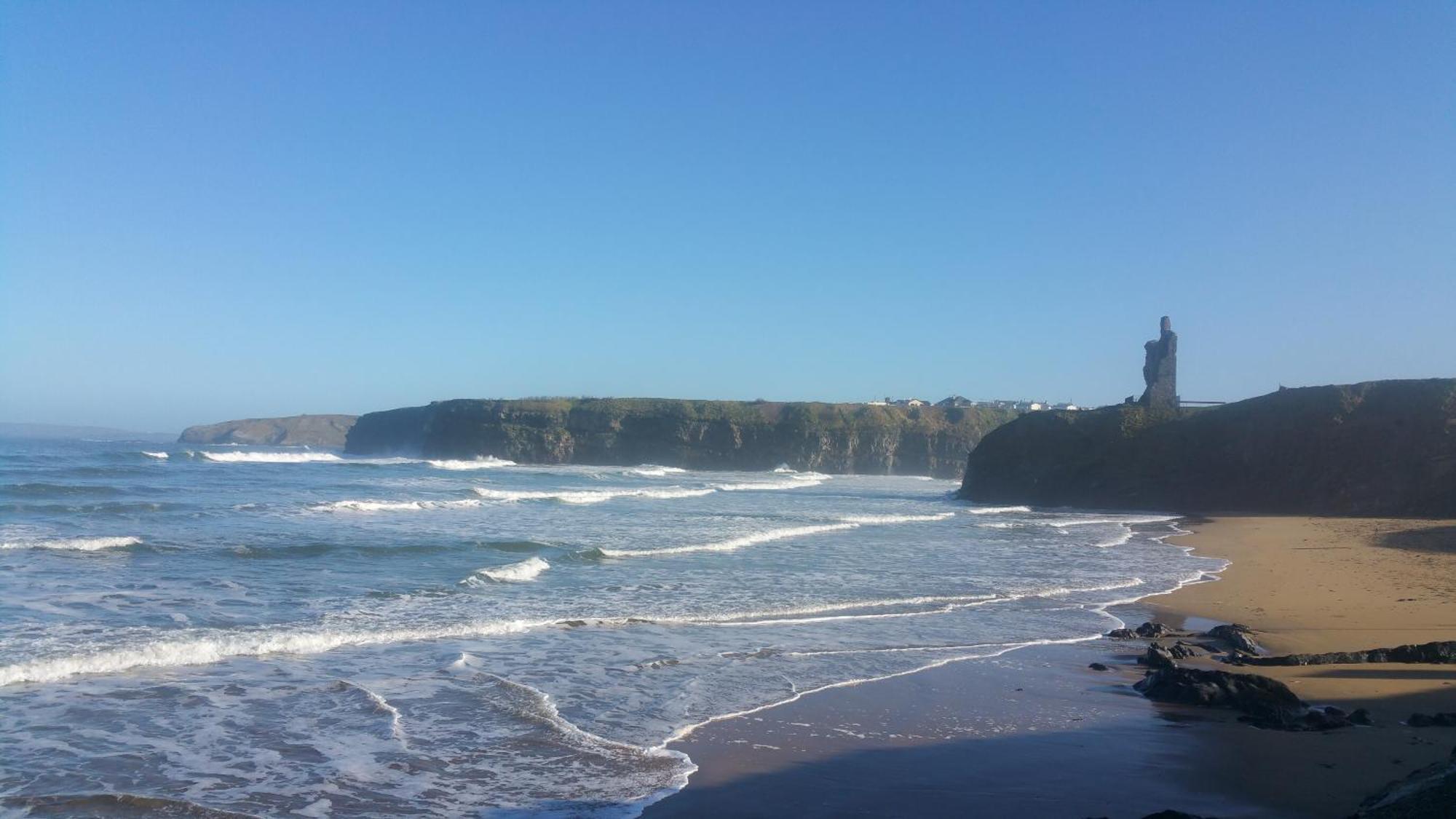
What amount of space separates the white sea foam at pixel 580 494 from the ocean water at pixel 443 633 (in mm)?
6238

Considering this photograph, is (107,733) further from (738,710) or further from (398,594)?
(398,594)

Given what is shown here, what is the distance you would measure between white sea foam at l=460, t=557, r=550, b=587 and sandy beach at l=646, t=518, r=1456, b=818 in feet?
25.8

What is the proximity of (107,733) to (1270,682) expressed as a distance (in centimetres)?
958

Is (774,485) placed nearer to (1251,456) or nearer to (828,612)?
(1251,456)

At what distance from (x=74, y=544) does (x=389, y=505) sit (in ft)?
36.6

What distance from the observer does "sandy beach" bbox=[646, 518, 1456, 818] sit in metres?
6.20

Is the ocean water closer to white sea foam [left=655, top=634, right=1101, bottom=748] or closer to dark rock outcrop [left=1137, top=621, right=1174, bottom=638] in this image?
white sea foam [left=655, top=634, right=1101, bottom=748]

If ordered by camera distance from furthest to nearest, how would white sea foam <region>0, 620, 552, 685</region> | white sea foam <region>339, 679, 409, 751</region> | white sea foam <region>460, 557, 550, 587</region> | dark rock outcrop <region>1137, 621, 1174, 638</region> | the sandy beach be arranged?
white sea foam <region>460, 557, 550, 587</region>
dark rock outcrop <region>1137, 621, 1174, 638</region>
white sea foam <region>0, 620, 552, 685</region>
white sea foam <region>339, 679, 409, 751</region>
the sandy beach

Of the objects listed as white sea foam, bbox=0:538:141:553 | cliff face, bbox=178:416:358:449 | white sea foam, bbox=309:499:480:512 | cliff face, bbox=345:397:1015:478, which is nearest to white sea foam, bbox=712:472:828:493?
cliff face, bbox=345:397:1015:478

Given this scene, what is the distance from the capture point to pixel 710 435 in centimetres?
7331

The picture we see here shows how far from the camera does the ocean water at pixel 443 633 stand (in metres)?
6.86

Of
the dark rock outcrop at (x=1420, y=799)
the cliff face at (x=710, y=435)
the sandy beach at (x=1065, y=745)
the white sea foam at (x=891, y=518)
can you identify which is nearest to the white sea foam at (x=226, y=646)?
the sandy beach at (x=1065, y=745)

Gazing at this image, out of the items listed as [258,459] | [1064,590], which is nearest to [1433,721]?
[1064,590]

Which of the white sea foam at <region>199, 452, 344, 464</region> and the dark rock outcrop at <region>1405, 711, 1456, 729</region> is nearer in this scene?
the dark rock outcrop at <region>1405, 711, 1456, 729</region>
